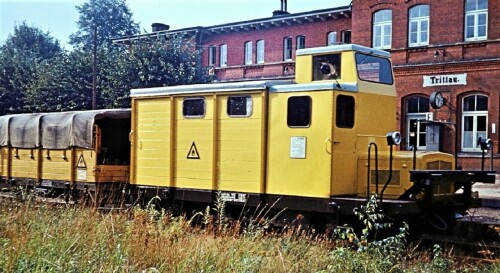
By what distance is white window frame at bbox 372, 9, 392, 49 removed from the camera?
30453 mm

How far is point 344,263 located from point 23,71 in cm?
3962

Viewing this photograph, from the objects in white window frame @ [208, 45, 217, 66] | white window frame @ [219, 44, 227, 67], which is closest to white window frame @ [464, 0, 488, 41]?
white window frame @ [219, 44, 227, 67]

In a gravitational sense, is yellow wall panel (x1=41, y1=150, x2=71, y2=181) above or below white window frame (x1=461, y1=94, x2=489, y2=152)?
below

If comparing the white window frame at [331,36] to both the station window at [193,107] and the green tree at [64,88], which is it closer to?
the green tree at [64,88]

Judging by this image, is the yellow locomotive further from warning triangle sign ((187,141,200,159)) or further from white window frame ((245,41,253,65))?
white window frame ((245,41,253,65))

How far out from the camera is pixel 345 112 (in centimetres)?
1045

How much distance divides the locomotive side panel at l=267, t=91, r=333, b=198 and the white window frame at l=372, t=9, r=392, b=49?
68.8 feet

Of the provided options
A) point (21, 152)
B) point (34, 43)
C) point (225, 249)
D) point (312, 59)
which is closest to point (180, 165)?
point (312, 59)

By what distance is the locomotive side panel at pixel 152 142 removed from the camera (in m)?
12.6

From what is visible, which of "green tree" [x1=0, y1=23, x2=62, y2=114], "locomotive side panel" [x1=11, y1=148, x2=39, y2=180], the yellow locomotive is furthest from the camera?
"green tree" [x1=0, y1=23, x2=62, y2=114]

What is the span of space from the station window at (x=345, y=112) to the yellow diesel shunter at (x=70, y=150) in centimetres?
645

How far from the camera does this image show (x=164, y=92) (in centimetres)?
1261

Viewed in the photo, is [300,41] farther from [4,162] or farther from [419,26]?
[4,162]

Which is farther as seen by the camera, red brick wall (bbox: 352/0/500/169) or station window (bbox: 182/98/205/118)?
red brick wall (bbox: 352/0/500/169)
